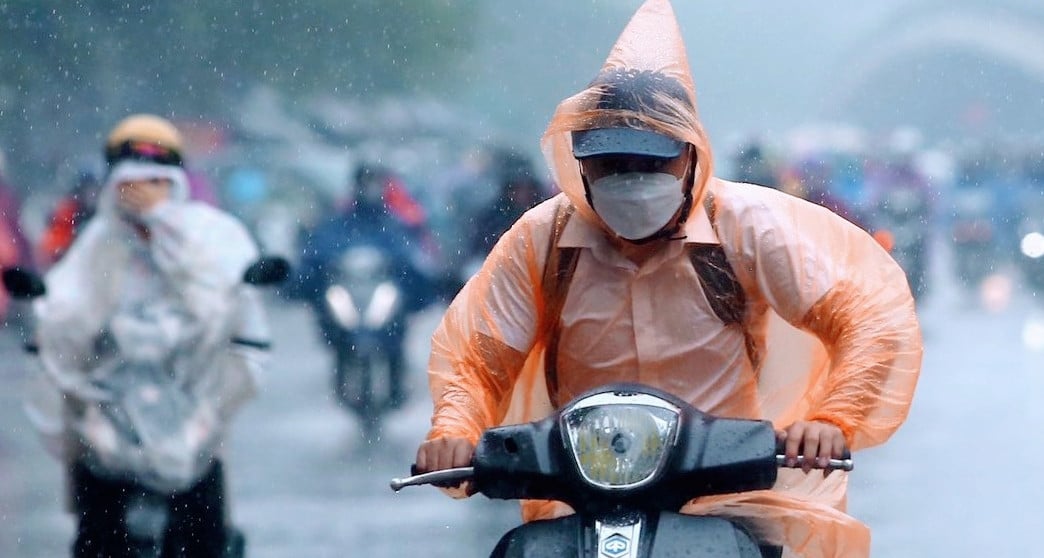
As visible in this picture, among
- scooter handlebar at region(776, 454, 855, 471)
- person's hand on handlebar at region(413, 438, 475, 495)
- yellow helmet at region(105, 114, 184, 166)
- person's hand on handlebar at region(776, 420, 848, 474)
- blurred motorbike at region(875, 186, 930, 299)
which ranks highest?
blurred motorbike at region(875, 186, 930, 299)

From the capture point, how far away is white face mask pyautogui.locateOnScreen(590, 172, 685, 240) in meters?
3.37

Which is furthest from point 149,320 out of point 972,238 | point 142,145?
point 972,238

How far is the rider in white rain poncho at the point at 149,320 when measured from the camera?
603 centimetres

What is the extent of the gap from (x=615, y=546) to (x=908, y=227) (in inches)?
453

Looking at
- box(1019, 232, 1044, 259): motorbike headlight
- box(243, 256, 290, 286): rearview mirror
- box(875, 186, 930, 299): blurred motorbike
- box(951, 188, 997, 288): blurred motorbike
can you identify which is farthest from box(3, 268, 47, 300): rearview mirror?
box(951, 188, 997, 288): blurred motorbike

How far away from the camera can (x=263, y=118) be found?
636 inches

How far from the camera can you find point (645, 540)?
9.71ft

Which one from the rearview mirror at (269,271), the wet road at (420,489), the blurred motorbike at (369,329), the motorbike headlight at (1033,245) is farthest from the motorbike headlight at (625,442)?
the motorbike headlight at (1033,245)

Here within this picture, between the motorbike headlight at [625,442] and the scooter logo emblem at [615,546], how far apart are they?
0.07m

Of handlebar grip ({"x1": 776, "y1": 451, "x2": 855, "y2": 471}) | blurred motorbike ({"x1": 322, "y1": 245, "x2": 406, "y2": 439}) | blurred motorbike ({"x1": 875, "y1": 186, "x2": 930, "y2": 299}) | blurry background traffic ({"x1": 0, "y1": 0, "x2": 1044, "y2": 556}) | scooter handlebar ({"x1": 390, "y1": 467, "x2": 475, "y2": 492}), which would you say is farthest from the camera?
blurred motorbike ({"x1": 875, "y1": 186, "x2": 930, "y2": 299})

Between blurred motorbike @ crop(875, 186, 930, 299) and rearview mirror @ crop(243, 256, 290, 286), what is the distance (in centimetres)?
752

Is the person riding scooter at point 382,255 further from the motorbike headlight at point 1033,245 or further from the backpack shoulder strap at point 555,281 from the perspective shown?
the backpack shoulder strap at point 555,281

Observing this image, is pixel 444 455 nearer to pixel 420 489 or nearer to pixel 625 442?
pixel 625 442

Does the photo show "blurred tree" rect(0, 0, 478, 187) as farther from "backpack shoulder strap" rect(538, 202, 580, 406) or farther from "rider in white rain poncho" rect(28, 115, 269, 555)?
"backpack shoulder strap" rect(538, 202, 580, 406)
